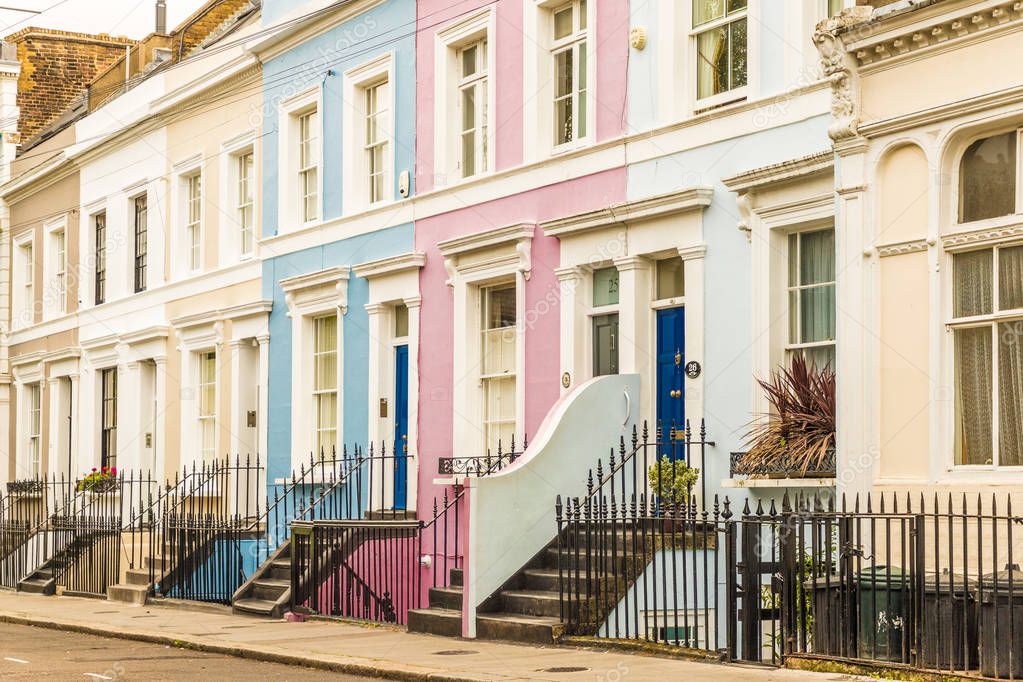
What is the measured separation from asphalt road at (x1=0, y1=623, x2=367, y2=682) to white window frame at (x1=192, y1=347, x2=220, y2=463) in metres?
7.69

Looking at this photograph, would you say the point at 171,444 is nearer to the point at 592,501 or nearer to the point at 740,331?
the point at 592,501

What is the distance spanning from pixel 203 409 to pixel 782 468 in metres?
14.3

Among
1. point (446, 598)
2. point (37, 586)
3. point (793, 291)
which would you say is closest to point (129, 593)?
point (37, 586)

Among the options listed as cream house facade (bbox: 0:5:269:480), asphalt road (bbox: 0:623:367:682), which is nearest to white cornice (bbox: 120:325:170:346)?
cream house facade (bbox: 0:5:269:480)

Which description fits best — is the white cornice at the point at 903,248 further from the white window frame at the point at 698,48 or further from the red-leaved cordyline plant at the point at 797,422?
the white window frame at the point at 698,48

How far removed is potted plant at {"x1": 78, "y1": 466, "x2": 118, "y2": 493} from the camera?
90.6ft

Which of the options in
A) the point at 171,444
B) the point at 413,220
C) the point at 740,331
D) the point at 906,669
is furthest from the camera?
the point at 171,444

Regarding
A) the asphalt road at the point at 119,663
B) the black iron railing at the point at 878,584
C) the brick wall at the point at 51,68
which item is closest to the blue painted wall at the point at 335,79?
the asphalt road at the point at 119,663

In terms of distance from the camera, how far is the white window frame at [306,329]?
22453mm

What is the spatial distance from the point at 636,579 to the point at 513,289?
5.93 metres

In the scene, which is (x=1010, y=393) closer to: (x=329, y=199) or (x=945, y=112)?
(x=945, y=112)

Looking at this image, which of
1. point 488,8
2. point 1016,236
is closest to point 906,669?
point 1016,236

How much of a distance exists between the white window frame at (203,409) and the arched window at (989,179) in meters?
16.0

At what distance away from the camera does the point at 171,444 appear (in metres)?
26.8
